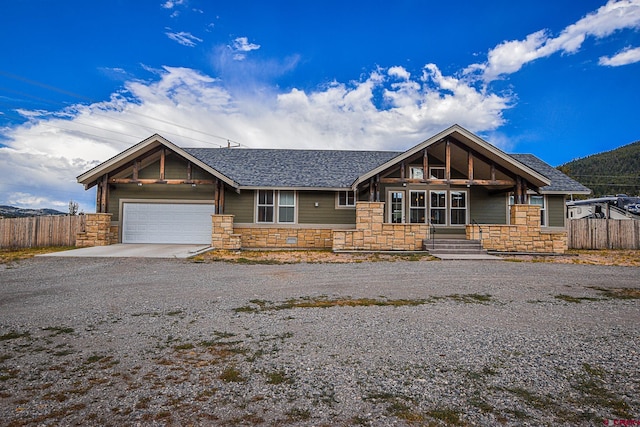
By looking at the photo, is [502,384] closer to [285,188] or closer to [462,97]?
[285,188]

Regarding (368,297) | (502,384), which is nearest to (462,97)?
(368,297)

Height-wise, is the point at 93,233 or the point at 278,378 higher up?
the point at 93,233

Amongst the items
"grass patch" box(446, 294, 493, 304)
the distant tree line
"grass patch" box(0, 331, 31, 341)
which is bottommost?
"grass patch" box(0, 331, 31, 341)

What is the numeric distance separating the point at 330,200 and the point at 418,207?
4.34 m

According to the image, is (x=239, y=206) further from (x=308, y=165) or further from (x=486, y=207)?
(x=486, y=207)

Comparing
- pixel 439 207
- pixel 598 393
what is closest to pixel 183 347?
pixel 598 393

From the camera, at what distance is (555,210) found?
680 inches

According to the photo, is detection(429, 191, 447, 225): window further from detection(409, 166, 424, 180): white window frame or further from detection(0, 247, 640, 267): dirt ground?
detection(0, 247, 640, 267): dirt ground

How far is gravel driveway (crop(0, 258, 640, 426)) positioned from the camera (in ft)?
8.15

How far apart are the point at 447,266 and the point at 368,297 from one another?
4.81 meters

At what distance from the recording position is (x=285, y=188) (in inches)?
624

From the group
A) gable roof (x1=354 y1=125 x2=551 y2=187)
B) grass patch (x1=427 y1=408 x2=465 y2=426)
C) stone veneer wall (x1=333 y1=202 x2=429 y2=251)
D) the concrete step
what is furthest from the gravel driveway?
gable roof (x1=354 y1=125 x2=551 y2=187)

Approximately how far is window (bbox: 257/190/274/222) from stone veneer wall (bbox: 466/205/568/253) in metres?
9.29

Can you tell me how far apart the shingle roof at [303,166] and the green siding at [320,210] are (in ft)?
1.90
